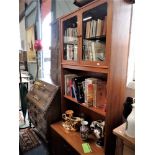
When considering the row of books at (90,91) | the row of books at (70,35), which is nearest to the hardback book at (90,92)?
the row of books at (90,91)

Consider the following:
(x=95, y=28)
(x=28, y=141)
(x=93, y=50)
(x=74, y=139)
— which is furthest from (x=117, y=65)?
(x=28, y=141)

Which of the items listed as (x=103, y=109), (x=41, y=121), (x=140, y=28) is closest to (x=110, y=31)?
(x=140, y=28)

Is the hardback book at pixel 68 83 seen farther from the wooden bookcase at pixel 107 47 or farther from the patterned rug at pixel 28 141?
the patterned rug at pixel 28 141

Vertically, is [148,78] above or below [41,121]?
above

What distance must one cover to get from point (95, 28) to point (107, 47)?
30 centimetres

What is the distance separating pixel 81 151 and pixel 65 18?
1.38 metres

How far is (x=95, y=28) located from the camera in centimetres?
131

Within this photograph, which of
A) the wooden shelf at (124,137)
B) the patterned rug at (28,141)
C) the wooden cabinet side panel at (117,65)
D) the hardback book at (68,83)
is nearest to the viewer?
the wooden shelf at (124,137)

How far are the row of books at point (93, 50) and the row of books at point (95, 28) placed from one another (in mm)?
65

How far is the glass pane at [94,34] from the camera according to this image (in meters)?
1.21

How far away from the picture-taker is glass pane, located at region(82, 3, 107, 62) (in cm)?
121

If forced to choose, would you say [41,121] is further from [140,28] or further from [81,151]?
[140,28]
